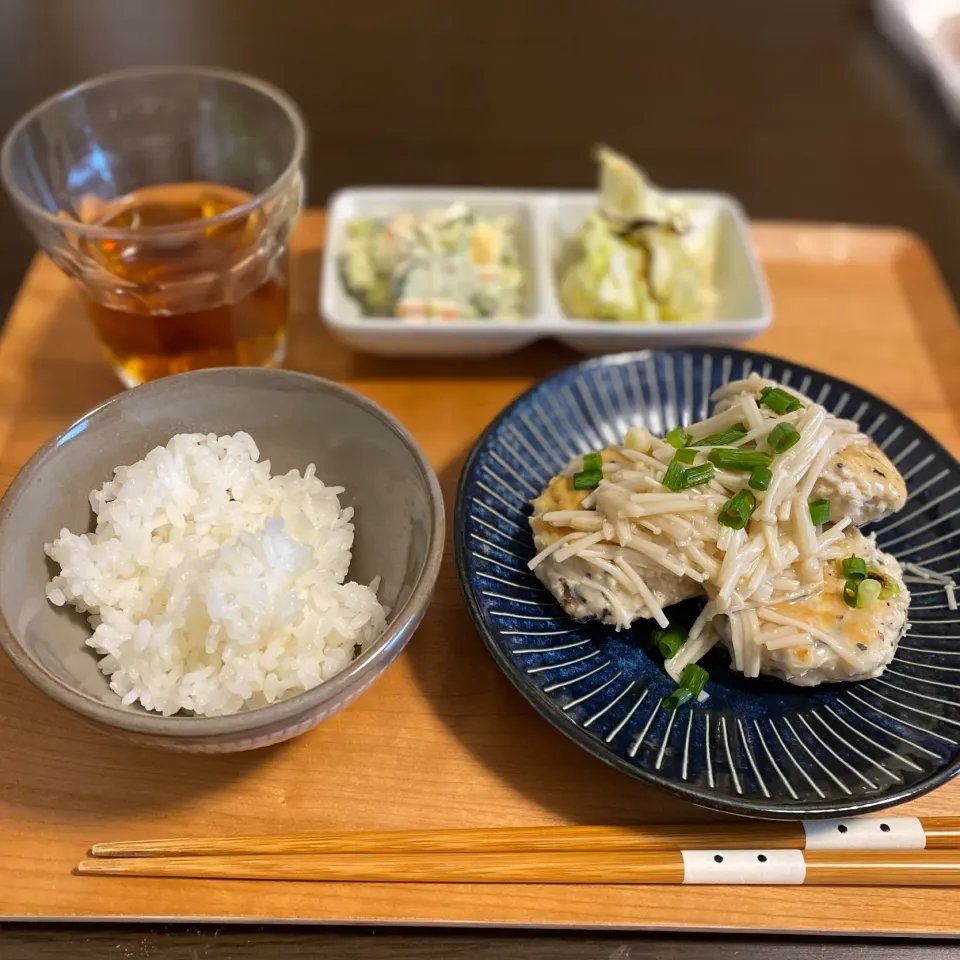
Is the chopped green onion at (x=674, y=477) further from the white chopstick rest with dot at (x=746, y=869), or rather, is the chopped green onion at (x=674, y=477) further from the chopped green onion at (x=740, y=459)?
the white chopstick rest with dot at (x=746, y=869)

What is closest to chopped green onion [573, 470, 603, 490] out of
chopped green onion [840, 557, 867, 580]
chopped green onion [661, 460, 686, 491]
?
chopped green onion [661, 460, 686, 491]

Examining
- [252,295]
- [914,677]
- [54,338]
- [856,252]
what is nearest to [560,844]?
[914,677]

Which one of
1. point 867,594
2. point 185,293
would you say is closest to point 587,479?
point 867,594

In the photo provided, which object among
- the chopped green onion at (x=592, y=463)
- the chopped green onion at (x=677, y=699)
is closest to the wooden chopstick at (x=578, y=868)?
the chopped green onion at (x=677, y=699)

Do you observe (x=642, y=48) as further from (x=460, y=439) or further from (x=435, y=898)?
(x=435, y=898)

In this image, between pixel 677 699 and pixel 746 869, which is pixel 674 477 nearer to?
pixel 677 699

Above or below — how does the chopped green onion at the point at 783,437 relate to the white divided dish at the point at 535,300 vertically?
above
